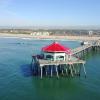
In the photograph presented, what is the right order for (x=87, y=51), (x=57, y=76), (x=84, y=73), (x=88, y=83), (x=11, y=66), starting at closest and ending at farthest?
(x=88, y=83), (x=57, y=76), (x=84, y=73), (x=11, y=66), (x=87, y=51)

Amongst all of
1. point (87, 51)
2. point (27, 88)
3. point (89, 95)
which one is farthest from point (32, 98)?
point (87, 51)

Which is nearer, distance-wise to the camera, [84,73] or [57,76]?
[57,76]

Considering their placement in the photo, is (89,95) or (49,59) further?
(49,59)

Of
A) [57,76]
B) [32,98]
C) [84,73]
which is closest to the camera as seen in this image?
[32,98]

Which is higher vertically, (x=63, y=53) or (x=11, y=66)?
(x=63, y=53)

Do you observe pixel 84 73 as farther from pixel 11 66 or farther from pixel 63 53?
pixel 11 66

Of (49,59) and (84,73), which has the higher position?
(49,59)

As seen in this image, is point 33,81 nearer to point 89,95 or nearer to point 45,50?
point 45,50

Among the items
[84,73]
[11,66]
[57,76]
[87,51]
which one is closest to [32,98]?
[57,76]

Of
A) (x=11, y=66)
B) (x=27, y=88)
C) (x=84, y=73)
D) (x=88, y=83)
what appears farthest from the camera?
(x=11, y=66)
